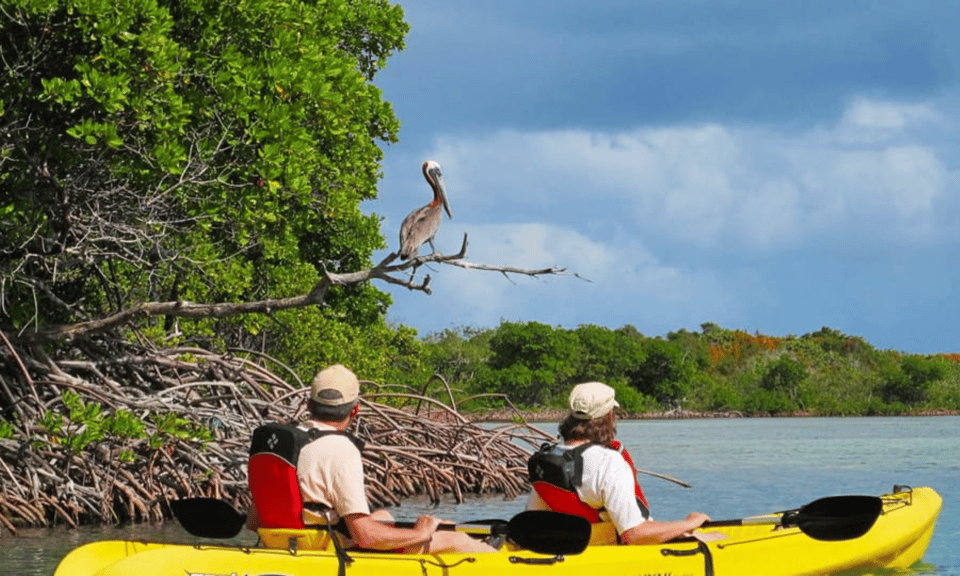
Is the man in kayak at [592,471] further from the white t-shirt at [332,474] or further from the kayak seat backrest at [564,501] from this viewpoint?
the white t-shirt at [332,474]

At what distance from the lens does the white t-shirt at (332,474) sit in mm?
4875

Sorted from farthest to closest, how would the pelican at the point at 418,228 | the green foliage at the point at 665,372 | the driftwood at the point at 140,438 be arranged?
the green foliage at the point at 665,372, the pelican at the point at 418,228, the driftwood at the point at 140,438

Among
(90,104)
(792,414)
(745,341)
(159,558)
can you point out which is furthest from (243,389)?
(745,341)

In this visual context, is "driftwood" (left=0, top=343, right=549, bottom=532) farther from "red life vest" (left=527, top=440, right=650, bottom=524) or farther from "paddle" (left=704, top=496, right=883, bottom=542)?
"paddle" (left=704, top=496, right=883, bottom=542)

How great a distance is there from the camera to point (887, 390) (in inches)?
2309

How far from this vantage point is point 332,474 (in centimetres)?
492

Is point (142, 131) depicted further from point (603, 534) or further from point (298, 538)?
point (603, 534)

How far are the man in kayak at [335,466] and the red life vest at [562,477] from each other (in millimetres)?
743

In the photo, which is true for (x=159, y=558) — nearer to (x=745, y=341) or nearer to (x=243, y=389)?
(x=243, y=389)

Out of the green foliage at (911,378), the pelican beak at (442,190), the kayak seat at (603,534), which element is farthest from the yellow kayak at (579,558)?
the green foliage at (911,378)

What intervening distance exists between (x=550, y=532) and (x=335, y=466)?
1.09 metres

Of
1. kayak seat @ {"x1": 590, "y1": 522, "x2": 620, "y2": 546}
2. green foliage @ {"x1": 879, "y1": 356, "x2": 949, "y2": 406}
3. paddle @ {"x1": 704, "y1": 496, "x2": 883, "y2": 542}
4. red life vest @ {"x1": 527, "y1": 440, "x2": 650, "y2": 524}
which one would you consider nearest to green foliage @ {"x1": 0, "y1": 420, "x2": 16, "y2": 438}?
red life vest @ {"x1": 527, "y1": 440, "x2": 650, "y2": 524}

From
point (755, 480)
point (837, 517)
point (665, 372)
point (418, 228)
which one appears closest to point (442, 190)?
point (418, 228)

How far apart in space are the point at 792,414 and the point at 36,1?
5321 centimetres
